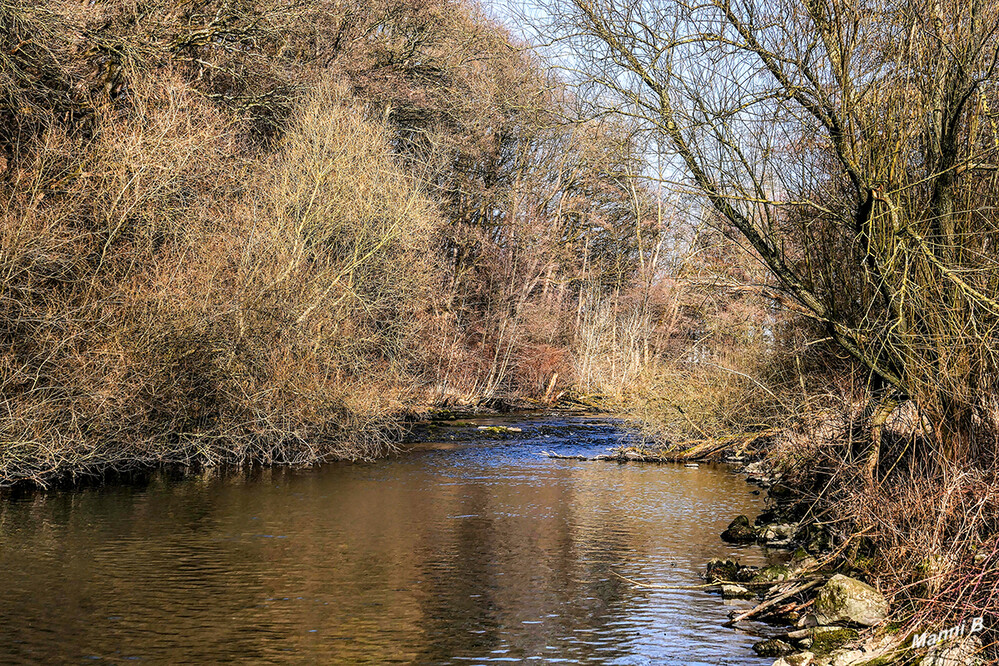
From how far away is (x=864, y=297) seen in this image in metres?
11.1

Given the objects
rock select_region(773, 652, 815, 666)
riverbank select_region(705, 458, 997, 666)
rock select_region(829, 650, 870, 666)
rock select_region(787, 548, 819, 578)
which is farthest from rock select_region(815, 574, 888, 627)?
rock select_region(787, 548, 819, 578)

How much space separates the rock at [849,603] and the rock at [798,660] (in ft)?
2.51

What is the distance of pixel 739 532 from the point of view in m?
15.3

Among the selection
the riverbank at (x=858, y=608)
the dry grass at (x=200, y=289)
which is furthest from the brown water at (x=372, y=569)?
the dry grass at (x=200, y=289)

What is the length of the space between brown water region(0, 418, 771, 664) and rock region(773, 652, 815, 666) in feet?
1.17

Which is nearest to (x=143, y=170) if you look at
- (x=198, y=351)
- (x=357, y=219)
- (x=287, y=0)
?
(x=198, y=351)

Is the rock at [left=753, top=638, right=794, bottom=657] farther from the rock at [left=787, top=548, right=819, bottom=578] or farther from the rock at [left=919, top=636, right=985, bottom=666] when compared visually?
the rock at [left=787, top=548, right=819, bottom=578]

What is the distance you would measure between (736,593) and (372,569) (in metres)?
Result: 4.78

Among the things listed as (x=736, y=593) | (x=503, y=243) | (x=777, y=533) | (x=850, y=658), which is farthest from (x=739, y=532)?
(x=503, y=243)

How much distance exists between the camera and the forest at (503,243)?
9992 millimetres

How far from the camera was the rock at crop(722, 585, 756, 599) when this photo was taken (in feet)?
39.5

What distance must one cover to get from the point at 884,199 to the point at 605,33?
3.91m

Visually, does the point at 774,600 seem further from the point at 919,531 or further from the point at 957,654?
the point at 957,654

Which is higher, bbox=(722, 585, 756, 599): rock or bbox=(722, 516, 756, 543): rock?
bbox=(722, 516, 756, 543): rock
